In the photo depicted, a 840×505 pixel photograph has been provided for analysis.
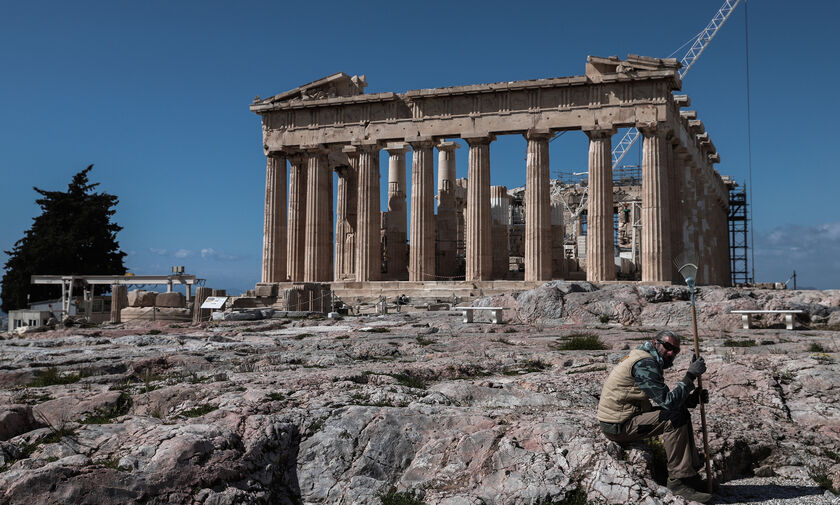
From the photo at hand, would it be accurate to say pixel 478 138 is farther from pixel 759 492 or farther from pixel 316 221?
pixel 759 492

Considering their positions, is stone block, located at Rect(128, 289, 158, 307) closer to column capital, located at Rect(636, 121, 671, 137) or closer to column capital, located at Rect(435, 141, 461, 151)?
column capital, located at Rect(435, 141, 461, 151)

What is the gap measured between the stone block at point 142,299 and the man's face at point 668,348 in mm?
28400

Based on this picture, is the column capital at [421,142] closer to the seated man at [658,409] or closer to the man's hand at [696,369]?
the seated man at [658,409]

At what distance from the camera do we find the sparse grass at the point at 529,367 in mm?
12823

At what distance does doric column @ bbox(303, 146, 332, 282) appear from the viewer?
134 feet

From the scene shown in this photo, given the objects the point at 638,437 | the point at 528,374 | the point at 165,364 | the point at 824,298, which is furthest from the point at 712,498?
the point at 824,298

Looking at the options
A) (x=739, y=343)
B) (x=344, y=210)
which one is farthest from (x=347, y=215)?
(x=739, y=343)

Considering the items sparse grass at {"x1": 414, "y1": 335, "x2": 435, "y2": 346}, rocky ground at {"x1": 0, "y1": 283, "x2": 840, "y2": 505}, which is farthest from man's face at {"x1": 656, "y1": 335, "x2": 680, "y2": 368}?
sparse grass at {"x1": 414, "y1": 335, "x2": 435, "y2": 346}

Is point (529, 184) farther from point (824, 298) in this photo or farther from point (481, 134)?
point (824, 298)

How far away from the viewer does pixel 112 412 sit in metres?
9.39

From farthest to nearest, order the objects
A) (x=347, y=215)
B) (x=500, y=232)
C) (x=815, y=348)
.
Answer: (x=347, y=215) < (x=500, y=232) < (x=815, y=348)

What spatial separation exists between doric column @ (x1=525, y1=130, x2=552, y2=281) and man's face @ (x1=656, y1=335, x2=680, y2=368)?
28.0 meters

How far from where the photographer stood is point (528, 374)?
12.4m

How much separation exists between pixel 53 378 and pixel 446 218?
33.8m
